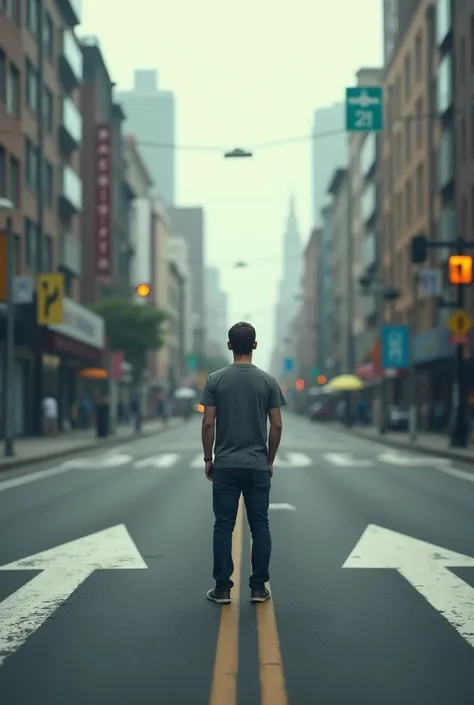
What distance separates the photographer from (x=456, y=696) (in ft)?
17.9

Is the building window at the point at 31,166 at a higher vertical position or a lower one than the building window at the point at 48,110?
lower

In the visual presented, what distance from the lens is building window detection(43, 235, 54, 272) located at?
1870 inches

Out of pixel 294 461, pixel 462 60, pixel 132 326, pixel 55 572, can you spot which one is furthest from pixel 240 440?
pixel 132 326

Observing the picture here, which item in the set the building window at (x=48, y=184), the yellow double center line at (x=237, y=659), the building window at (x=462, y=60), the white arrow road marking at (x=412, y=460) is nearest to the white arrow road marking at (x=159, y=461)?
the white arrow road marking at (x=412, y=460)

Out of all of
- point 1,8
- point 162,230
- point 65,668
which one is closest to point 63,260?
point 1,8

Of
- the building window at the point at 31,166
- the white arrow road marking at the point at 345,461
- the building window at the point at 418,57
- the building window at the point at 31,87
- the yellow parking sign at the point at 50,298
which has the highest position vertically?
the building window at the point at 418,57

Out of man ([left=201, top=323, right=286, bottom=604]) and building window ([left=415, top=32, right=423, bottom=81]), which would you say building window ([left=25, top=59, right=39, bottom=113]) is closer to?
building window ([left=415, top=32, right=423, bottom=81])

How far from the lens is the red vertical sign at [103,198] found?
60781 millimetres

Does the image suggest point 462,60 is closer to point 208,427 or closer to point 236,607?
point 208,427

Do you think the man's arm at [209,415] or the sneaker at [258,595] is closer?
the man's arm at [209,415]

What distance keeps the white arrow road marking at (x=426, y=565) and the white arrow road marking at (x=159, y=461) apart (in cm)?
1381

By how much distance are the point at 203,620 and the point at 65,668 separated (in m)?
1.51

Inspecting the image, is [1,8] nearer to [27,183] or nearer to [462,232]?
[27,183]

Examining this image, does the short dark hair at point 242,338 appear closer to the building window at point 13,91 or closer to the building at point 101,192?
the building window at point 13,91
